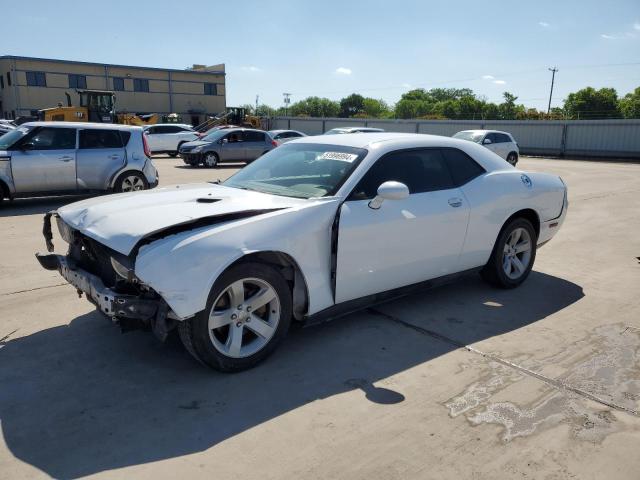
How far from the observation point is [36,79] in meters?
48.7

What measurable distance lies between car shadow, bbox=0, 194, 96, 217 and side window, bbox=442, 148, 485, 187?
8.06 m

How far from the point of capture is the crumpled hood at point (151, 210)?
3393 millimetres

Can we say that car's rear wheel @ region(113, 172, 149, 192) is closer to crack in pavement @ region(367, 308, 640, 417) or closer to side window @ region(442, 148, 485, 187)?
crack in pavement @ region(367, 308, 640, 417)

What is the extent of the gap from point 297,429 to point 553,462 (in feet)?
4.52

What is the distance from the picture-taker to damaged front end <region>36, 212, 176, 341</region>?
325 centimetres

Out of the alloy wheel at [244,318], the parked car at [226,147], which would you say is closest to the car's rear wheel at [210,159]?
the parked car at [226,147]

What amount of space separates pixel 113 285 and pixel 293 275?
1.27 metres

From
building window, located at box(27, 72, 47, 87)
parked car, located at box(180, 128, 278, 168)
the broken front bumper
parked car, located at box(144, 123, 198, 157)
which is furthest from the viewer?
building window, located at box(27, 72, 47, 87)

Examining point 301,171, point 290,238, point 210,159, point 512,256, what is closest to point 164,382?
point 290,238

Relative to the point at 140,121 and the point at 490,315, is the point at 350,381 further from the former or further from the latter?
the point at 140,121

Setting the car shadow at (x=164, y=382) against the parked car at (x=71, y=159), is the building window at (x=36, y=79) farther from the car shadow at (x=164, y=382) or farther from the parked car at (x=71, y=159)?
the car shadow at (x=164, y=382)

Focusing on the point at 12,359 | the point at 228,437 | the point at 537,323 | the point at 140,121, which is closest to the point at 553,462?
the point at 228,437

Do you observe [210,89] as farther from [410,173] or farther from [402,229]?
[402,229]

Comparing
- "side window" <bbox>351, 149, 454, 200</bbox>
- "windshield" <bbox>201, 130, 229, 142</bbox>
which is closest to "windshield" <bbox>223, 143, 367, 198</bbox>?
"side window" <bbox>351, 149, 454, 200</bbox>
